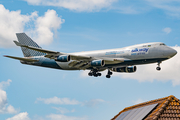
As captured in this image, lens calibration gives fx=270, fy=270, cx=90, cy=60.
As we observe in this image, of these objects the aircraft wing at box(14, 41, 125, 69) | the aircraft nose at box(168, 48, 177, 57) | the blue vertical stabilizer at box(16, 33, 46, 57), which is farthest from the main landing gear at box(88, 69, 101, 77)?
the aircraft nose at box(168, 48, 177, 57)

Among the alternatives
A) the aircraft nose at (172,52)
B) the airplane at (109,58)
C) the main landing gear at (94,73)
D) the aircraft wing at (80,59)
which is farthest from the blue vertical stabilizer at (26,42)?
the aircraft nose at (172,52)

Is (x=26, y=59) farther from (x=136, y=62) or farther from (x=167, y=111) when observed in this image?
(x=167, y=111)

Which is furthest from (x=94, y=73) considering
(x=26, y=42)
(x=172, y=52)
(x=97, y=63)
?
(x=26, y=42)

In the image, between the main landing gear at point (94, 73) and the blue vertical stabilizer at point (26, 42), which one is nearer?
the main landing gear at point (94, 73)

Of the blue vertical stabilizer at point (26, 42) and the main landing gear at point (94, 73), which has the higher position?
the blue vertical stabilizer at point (26, 42)

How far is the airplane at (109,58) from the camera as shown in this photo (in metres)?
48.7

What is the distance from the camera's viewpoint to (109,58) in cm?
5234

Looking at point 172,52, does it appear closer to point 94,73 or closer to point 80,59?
point 94,73

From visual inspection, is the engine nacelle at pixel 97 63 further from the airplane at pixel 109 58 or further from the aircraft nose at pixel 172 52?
the aircraft nose at pixel 172 52

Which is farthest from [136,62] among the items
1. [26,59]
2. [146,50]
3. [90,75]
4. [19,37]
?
[19,37]

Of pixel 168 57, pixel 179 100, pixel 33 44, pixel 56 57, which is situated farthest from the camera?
pixel 33 44

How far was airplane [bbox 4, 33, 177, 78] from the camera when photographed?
4872 cm

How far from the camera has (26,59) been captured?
5941 centimetres

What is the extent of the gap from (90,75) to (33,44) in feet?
54.7
